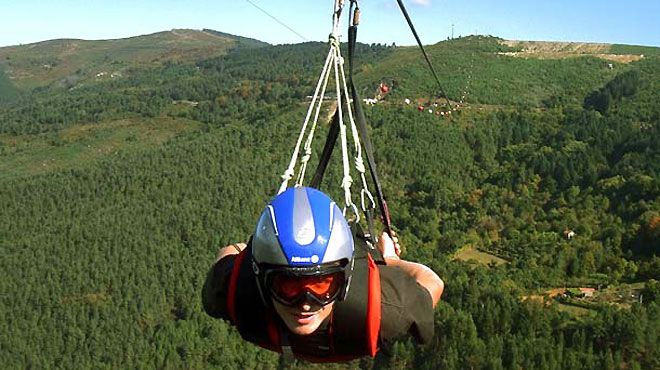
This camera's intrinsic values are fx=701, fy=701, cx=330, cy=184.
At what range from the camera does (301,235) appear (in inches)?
94.0

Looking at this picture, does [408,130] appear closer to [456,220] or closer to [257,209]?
[456,220]

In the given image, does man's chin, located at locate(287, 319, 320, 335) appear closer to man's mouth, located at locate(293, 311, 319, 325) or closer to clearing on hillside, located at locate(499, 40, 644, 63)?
man's mouth, located at locate(293, 311, 319, 325)

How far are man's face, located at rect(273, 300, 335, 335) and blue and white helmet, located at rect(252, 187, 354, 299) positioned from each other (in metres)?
0.18

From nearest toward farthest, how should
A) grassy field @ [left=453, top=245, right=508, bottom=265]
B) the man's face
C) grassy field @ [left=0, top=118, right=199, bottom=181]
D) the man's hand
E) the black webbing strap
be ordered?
1. the man's face
2. the man's hand
3. the black webbing strap
4. grassy field @ [left=453, top=245, right=508, bottom=265]
5. grassy field @ [left=0, top=118, right=199, bottom=181]

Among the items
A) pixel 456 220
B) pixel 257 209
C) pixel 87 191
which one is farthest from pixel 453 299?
pixel 87 191

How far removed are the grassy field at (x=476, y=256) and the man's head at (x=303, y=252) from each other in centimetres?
5390

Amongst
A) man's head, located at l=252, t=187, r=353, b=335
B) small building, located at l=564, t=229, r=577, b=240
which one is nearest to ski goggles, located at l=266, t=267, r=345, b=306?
man's head, located at l=252, t=187, r=353, b=335

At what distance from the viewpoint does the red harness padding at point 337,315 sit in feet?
8.58

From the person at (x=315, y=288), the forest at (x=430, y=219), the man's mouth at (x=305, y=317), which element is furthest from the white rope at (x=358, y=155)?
the forest at (x=430, y=219)

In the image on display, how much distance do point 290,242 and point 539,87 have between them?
326 ft

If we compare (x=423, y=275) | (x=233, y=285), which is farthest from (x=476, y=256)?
(x=233, y=285)

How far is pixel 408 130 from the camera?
76.6 m

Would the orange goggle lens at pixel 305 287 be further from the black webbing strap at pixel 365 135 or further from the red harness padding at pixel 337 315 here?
the black webbing strap at pixel 365 135

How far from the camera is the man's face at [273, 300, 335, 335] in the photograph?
2548 mm
